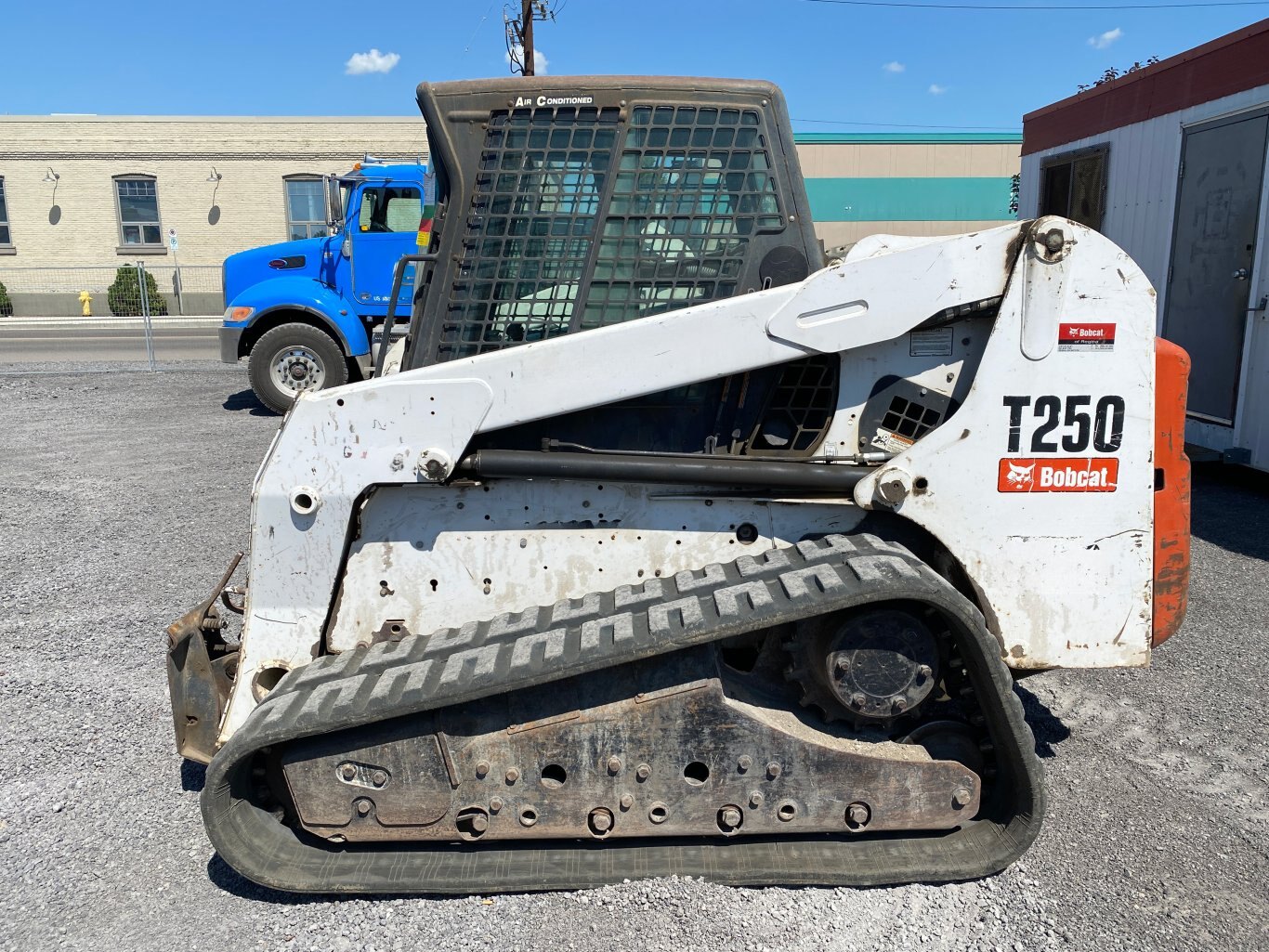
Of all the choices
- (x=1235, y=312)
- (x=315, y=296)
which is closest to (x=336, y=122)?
(x=315, y=296)

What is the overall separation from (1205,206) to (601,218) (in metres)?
6.75

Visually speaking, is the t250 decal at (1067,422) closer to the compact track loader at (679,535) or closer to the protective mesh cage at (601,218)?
the compact track loader at (679,535)

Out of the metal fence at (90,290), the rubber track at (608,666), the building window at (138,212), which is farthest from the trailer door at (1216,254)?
the building window at (138,212)

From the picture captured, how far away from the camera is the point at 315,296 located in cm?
1163

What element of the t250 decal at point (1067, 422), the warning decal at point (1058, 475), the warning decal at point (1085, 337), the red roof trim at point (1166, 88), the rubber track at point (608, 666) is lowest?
the rubber track at point (608, 666)

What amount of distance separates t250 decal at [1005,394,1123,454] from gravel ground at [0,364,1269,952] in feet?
4.27

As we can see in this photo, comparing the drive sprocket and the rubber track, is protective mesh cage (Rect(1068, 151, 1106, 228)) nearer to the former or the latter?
the rubber track

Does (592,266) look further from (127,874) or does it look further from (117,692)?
(117,692)

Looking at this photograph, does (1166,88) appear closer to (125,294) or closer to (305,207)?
(305,207)

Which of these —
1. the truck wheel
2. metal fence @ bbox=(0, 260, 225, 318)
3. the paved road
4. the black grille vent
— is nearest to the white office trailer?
the black grille vent

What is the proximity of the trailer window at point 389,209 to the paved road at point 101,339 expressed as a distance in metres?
7.72

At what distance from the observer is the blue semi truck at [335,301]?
11.6 m

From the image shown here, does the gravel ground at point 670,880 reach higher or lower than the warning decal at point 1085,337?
lower

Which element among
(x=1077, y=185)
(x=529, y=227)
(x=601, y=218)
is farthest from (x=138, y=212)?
(x=601, y=218)
